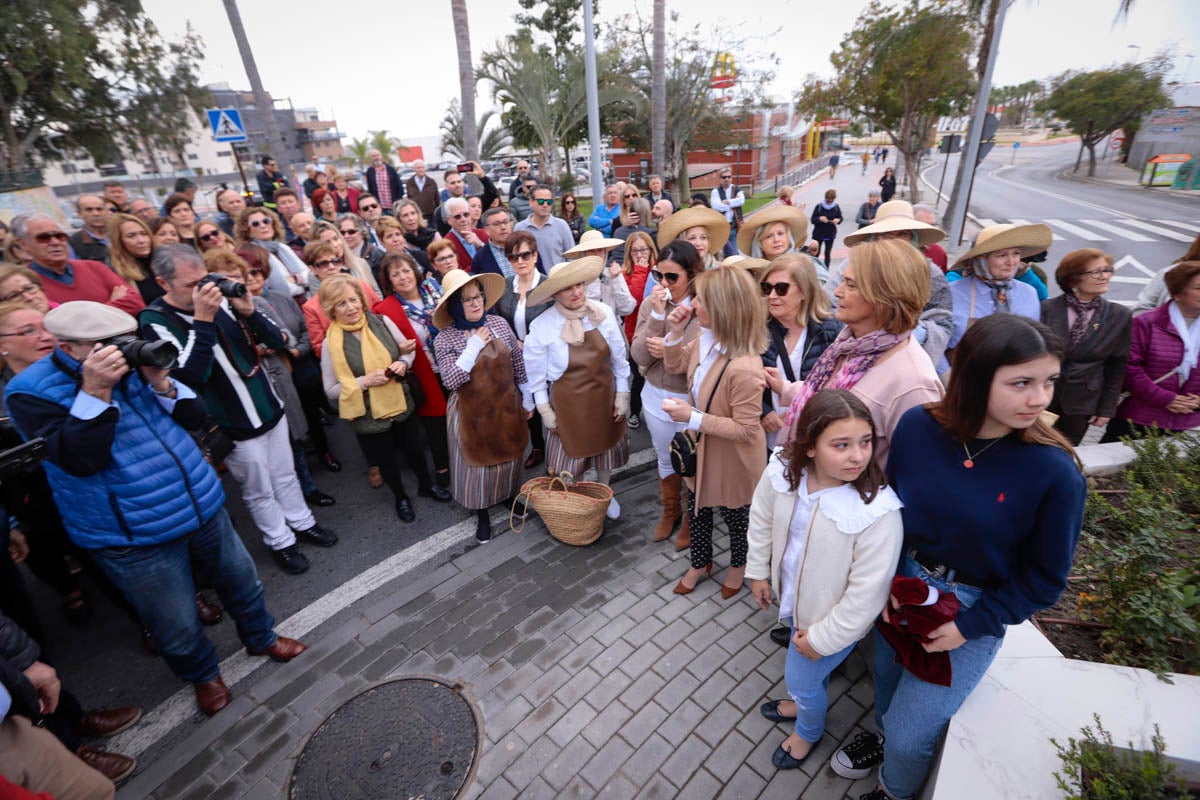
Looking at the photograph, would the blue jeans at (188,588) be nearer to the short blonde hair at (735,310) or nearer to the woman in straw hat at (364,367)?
the woman in straw hat at (364,367)

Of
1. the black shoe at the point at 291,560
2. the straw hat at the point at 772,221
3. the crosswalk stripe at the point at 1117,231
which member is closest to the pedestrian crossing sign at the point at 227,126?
the black shoe at the point at 291,560

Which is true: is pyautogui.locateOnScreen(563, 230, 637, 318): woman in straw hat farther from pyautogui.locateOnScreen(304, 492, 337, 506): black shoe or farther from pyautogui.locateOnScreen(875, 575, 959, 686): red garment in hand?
pyautogui.locateOnScreen(875, 575, 959, 686): red garment in hand

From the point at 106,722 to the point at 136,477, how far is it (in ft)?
4.89

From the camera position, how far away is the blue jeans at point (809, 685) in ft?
7.99

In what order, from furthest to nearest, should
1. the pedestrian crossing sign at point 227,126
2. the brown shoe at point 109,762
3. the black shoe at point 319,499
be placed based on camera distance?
the pedestrian crossing sign at point 227,126
the black shoe at point 319,499
the brown shoe at point 109,762

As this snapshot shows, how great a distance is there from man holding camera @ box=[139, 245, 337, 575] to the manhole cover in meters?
1.49

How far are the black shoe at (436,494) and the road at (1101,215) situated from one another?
1169 cm

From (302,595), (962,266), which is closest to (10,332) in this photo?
(302,595)

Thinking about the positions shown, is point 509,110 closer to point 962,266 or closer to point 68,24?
point 68,24

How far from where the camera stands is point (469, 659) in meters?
3.22

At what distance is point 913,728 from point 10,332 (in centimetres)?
448

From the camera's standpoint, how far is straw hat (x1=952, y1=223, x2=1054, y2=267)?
3693mm

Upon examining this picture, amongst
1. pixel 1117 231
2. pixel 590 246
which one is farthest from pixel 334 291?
pixel 1117 231

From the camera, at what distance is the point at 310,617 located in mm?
3646
